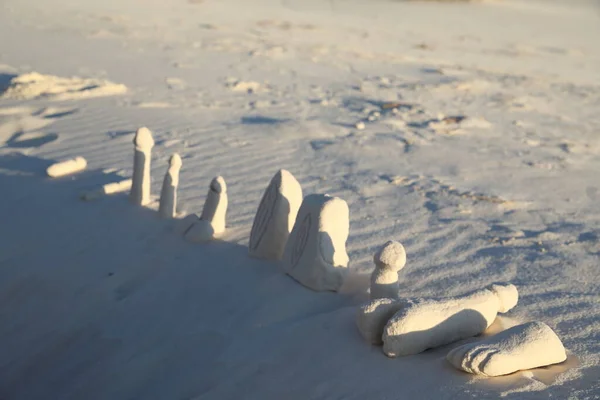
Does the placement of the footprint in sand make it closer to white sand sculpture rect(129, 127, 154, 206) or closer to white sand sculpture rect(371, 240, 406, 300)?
white sand sculpture rect(129, 127, 154, 206)

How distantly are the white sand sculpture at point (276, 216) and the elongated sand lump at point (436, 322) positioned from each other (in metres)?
1.31

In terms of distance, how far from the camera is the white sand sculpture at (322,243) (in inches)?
147

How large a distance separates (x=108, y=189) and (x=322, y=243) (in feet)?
8.74

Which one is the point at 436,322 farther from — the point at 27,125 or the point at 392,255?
the point at 27,125

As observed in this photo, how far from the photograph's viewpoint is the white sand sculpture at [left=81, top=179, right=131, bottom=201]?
559 cm

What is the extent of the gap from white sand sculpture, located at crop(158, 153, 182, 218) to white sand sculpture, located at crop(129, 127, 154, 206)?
0.31 metres

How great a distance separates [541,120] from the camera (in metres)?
8.62

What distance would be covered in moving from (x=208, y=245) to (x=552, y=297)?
89.9 inches

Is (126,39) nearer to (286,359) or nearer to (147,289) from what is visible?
(147,289)

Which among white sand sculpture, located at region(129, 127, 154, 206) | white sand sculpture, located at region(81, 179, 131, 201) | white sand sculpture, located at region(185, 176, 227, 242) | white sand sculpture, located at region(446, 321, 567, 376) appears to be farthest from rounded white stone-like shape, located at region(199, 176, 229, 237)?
white sand sculpture, located at region(446, 321, 567, 376)

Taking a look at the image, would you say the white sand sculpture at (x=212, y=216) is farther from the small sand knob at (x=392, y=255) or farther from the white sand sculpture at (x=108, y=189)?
the small sand knob at (x=392, y=255)

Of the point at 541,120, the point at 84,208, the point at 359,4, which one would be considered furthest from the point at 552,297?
the point at 359,4

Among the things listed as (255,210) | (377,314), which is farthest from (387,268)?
(255,210)

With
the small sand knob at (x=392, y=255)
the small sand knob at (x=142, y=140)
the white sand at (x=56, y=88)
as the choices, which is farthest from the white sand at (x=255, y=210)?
the small sand knob at (x=142, y=140)
